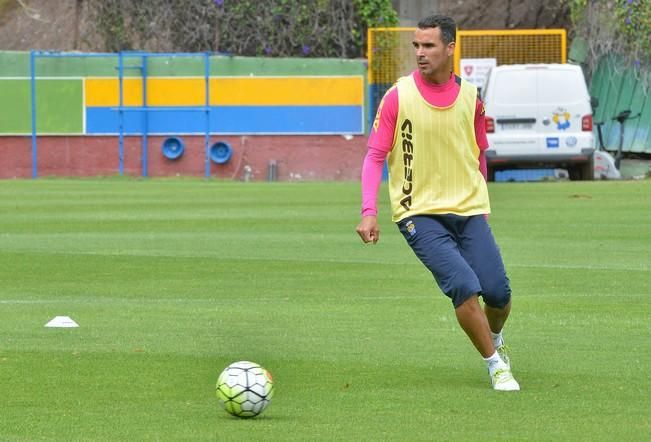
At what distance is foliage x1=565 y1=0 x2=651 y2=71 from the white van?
7026mm

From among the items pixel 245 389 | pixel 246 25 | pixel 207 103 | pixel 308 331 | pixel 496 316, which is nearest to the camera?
pixel 245 389

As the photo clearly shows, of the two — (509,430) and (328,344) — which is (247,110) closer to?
(328,344)

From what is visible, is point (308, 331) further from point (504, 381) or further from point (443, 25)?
point (443, 25)

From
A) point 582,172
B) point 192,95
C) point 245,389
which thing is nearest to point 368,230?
point 245,389

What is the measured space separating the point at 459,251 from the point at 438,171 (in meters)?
0.46

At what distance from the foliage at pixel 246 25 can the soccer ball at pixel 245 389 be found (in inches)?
1289

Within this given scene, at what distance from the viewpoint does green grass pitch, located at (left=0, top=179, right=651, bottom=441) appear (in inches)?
302

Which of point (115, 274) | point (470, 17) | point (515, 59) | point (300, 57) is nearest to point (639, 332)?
point (115, 274)

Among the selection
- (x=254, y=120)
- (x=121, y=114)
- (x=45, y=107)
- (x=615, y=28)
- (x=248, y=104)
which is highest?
(x=615, y=28)

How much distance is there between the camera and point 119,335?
35.6 feet

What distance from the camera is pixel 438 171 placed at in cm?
873

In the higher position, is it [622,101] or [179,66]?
[179,66]

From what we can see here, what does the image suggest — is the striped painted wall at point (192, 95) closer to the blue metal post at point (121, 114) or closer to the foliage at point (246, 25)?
the blue metal post at point (121, 114)

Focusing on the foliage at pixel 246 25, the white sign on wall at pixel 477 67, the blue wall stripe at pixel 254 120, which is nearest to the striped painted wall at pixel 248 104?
the blue wall stripe at pixel 254 120
